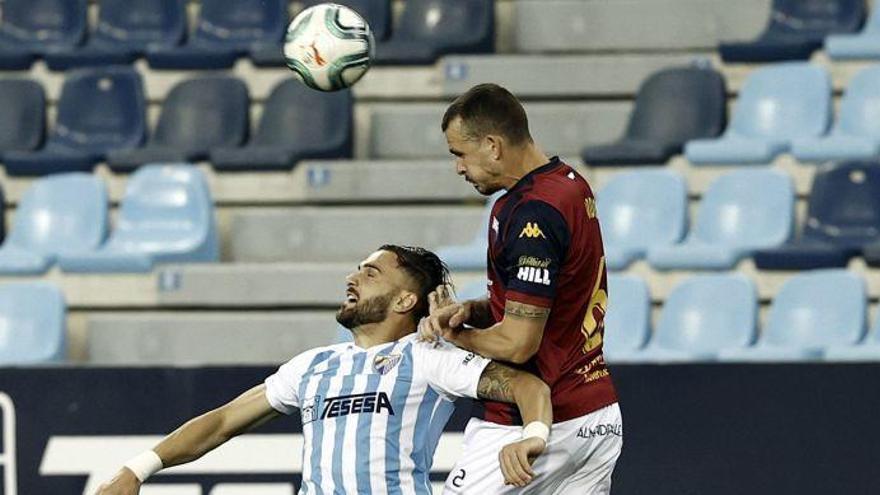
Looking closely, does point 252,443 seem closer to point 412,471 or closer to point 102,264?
point 412,471

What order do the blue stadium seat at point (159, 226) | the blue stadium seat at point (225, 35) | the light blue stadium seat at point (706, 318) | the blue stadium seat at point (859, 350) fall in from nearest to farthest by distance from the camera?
the blue stadium seat at point (859, 350), the light blue stadium seat at point (706, 318), the blue stadium seat at point (159, 226), the blue stadium seat at point (225, 35)

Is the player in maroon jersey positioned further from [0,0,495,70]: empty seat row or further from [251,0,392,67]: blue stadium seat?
[251,0,392,67]: blue stadium seat

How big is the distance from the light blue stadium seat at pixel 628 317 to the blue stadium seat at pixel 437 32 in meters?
2.41

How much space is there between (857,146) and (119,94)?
4206mm

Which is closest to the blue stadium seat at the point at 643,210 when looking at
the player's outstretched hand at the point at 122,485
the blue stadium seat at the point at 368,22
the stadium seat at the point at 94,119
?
the blue stadium seat at the point at 368,22

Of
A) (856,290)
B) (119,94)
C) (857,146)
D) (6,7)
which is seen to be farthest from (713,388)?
(6,7)

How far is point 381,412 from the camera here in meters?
5.01

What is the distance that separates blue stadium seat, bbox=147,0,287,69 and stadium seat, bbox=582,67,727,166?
2278 millimetres

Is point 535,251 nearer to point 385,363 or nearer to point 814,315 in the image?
point 385,363

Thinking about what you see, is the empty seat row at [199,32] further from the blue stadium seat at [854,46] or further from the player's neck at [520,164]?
the player's neck at [520,164]

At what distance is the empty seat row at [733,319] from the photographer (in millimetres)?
8094

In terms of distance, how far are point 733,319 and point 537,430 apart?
3.74 meters

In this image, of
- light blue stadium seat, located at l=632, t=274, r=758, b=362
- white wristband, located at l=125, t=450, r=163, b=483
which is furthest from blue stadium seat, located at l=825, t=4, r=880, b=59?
white wristband, located at l=125, t=450, r=163, b=483

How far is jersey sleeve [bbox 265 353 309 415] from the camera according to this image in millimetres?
5168
